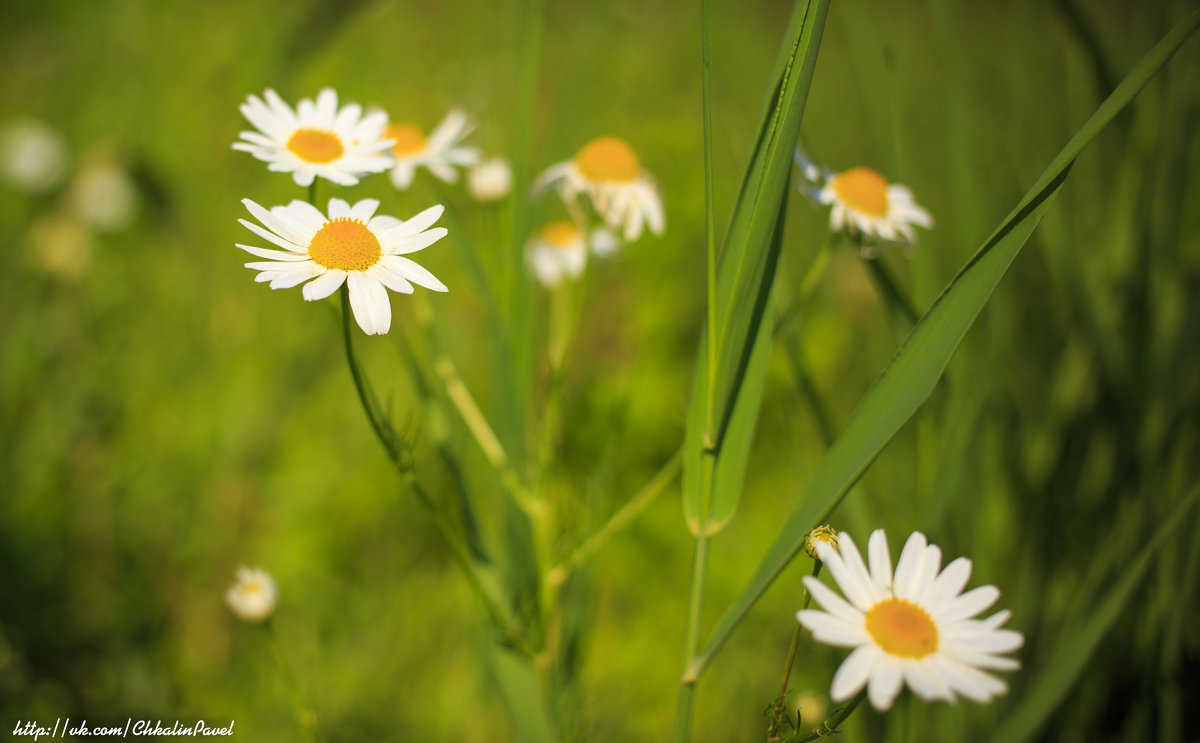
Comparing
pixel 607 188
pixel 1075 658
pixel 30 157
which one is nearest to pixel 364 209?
pixel 607 188

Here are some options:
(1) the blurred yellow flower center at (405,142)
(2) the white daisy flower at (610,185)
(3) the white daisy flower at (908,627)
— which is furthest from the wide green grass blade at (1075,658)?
(1) the blurred yellow flower center at (405,142)

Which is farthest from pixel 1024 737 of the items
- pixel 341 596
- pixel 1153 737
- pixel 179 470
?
pixel 179 470

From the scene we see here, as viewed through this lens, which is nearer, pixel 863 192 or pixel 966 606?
pixel 966 606

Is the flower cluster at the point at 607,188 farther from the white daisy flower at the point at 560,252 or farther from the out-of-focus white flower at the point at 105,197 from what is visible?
the out-of-focus white flower at the point at 105,197

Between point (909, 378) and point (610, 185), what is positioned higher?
point (610, 185)

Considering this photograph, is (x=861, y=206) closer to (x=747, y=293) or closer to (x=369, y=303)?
(x=747, y=293)

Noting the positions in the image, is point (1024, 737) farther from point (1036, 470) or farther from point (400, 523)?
point (400, 523)
